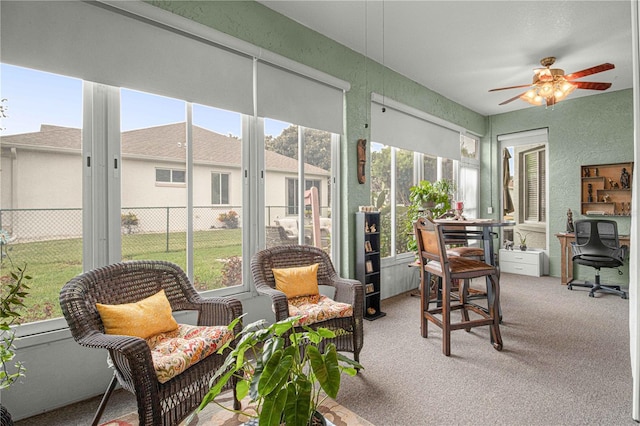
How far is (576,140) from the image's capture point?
555 centimetres

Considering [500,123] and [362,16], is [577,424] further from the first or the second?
[500,123]

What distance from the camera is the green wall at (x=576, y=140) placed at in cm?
513

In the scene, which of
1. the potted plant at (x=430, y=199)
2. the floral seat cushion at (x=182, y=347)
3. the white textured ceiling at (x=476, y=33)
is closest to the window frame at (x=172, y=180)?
the floral seat cushion at (x=182, y=347)

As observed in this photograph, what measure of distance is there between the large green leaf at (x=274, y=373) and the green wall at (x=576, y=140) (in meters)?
6.18

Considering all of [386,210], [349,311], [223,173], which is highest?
[223,173]

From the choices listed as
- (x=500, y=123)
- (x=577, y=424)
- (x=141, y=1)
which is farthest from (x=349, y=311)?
(x=500, y=123)

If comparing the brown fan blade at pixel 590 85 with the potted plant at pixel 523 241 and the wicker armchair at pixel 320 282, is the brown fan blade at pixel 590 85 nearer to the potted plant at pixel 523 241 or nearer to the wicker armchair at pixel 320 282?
the potted plant at pixel 523 241

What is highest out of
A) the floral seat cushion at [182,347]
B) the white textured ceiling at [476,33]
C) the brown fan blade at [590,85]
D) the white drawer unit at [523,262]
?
the white textured ceiling at [476,33]

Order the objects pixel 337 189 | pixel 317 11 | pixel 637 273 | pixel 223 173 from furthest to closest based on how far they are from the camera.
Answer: pixel 337 189 < pixel 317 11 < pixel 223 173 < pixel 637 273

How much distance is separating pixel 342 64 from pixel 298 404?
357cm

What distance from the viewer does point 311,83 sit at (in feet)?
11.2

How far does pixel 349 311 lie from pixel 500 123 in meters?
5.76

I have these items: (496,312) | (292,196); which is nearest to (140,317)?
(292,196)

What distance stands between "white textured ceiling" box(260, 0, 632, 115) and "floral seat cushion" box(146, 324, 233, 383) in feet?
9.01
